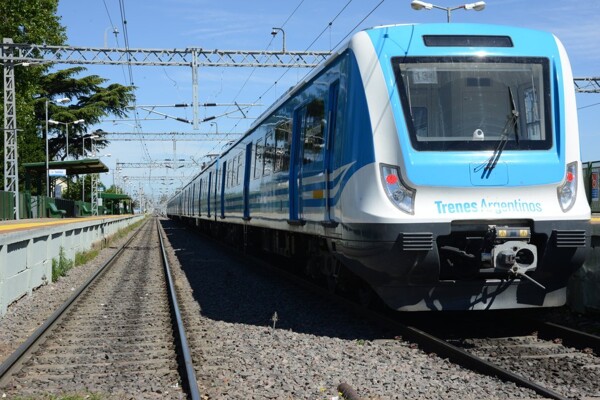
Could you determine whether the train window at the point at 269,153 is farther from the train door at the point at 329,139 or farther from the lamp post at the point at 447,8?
the lamp post at the point at 447,8

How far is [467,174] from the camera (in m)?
6.98

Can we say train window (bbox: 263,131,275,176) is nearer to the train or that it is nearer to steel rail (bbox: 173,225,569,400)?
steel rail (bbox: 173,225,569,400)

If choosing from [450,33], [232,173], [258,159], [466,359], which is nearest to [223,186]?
[232,173]

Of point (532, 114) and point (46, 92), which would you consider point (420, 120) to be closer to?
point (532, 114)

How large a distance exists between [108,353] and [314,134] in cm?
376

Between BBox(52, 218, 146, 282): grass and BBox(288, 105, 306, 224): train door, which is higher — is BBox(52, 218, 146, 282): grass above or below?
below

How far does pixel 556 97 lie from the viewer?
737cm

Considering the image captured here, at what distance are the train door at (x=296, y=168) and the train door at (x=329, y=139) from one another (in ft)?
4.90

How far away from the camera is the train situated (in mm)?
6883

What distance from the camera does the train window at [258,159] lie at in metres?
13.7

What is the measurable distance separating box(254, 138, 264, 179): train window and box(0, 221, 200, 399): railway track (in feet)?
11.4

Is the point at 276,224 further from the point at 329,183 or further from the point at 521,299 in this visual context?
the point at 521,299

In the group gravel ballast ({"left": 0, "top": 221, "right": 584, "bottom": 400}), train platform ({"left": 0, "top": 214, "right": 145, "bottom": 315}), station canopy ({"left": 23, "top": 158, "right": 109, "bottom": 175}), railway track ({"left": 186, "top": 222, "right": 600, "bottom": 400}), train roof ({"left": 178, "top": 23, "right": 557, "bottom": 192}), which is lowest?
gravel ballast ({"left": 0, "top": 221, "right": 584, "bottom": 400})

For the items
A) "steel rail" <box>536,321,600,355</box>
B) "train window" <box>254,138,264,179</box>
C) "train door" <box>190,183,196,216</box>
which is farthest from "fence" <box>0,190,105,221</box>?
"steel rail" <box>536,321,600,355</box>
